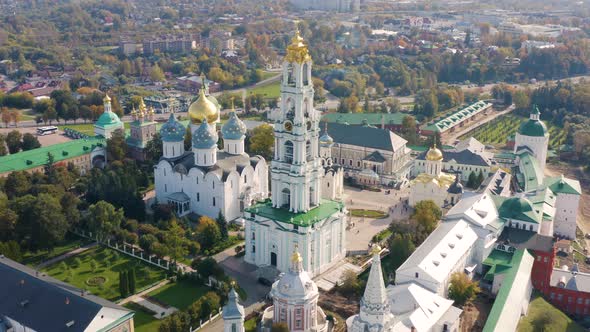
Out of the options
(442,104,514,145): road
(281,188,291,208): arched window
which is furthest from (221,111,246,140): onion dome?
(442,104,514,145): road

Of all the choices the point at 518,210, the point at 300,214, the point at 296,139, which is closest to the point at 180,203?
the point at 300,214

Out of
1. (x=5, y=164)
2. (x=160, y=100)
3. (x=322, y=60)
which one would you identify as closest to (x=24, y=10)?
(x=322, y=60)

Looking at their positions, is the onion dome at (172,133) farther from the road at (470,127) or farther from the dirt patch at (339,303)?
the road at (470,127)

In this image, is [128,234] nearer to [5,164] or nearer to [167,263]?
[167,263]

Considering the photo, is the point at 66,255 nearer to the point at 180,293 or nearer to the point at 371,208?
the point at 180,293

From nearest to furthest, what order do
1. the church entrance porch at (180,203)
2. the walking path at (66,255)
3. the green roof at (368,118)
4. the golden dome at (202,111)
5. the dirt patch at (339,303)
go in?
1. the dirt patch at (339,303)
2. the walking path at (66,255)
3. the church entrance porch at (180,203)
4. the golden dome at (202,111)
5. the green roof at (368,118)

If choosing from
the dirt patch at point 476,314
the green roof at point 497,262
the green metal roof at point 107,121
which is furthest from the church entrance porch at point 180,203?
the dirt patch at point 476,314

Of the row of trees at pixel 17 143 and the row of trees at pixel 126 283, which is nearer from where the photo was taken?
the row of trees at pixel 126 283
